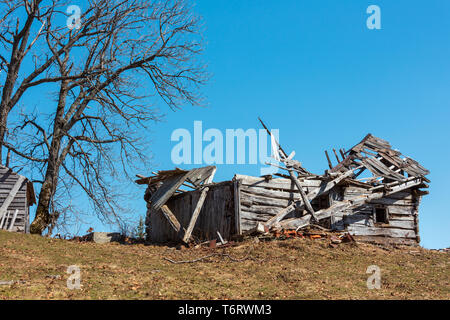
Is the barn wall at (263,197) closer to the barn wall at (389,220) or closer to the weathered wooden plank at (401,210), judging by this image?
the barn wall at (389,220)

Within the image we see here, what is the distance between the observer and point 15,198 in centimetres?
2011

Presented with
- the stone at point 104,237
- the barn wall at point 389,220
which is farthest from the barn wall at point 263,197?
the stone at point 104,237

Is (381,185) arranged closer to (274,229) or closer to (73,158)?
(274,229)

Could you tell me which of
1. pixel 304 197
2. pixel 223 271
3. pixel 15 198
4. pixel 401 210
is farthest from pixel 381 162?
pixel 15 198

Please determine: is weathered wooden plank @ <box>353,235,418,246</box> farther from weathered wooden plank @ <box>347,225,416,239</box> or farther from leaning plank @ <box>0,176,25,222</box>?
leaning plank @ <box>0,176,25,222</box>

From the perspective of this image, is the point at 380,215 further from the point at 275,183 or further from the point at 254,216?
the point at 254,216

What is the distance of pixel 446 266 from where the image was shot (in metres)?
16.5

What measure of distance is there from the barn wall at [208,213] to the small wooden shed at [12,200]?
639 centimetres

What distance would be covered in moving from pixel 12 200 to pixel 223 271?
12134 mm


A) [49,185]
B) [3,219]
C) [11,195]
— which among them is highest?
[49,185]

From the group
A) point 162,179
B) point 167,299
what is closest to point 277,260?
point 167,299

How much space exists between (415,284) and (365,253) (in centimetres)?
450

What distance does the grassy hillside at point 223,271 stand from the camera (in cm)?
980

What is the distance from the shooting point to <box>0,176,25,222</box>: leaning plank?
64.2 ft
